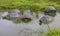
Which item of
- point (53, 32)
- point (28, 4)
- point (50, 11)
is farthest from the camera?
point (28, 4)

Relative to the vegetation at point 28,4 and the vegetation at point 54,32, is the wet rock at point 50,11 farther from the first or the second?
the vegetation at point 54,32

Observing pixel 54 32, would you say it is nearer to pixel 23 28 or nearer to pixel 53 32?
pixel 53 32

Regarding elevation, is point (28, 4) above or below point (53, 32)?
above

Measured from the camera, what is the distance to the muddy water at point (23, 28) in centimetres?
652

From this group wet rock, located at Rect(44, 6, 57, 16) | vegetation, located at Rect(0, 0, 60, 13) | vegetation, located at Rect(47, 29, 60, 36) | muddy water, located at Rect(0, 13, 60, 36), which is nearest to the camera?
vegetation, located at Rect(47, 29, 60, 36)

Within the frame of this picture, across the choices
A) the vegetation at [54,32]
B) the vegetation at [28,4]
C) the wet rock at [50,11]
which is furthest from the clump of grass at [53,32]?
the vegetation at [28,4]

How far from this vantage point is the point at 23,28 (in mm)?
6945

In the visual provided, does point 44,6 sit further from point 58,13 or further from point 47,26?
point 47,26

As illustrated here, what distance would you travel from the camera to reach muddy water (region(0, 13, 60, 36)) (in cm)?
652

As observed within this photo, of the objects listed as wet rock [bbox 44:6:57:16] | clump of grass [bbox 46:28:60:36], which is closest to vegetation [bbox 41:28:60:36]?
clump of grass [bbox 46:28:60:36]

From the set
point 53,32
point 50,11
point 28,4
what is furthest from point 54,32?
point 28,4

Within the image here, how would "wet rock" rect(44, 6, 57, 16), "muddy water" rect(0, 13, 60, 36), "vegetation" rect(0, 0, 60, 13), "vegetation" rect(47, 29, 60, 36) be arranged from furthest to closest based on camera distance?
"vegetation" rect(0, 0, 60, 13), "wet rock" rect(44, 6, 57, 16), "muddy water" rect(0, 13, 60, 36), "vegetation" rect(47, 29, 60, 36)

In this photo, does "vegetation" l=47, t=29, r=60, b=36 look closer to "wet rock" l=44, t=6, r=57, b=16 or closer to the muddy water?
the muddy water

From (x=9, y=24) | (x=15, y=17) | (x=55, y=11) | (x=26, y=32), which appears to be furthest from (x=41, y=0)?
(x=26, y=32)
